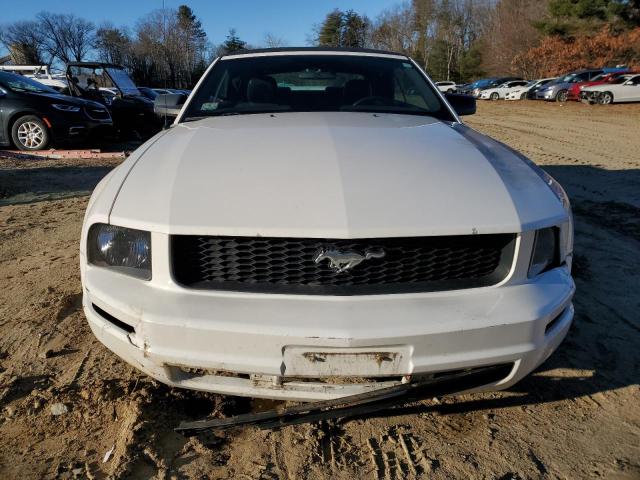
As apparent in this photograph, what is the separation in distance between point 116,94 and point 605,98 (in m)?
18.5

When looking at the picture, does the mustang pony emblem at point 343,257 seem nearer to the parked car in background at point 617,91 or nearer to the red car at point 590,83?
the parked car in background at point 617,91

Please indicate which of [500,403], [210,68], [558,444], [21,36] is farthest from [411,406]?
[21,36]

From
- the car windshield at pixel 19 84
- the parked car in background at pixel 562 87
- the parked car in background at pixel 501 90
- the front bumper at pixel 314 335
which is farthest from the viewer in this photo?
the parked car in background at pixel 501 90

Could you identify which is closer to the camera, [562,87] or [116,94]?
[116,94]

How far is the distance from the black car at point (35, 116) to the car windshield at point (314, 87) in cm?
664

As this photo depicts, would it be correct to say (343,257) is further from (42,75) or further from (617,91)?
(42,75)

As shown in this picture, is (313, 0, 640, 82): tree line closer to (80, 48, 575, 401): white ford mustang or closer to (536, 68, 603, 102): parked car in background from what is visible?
(536, 68, 603, 102): parked car in background

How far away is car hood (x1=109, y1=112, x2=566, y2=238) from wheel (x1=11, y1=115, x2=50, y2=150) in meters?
7.73

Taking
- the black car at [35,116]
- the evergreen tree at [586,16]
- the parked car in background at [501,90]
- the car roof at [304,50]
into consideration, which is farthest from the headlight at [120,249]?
the evergreen tree at [586,16]

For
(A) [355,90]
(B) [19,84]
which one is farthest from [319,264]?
(B) [19,84]

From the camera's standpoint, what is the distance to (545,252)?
6.34 feet

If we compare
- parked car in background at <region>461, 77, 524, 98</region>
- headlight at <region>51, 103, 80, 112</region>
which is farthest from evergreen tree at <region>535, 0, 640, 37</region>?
headlight at <region>51, 103, 80, 112</region>

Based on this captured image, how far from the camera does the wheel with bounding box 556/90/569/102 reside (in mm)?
23470

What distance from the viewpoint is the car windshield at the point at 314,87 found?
312 centimetres
